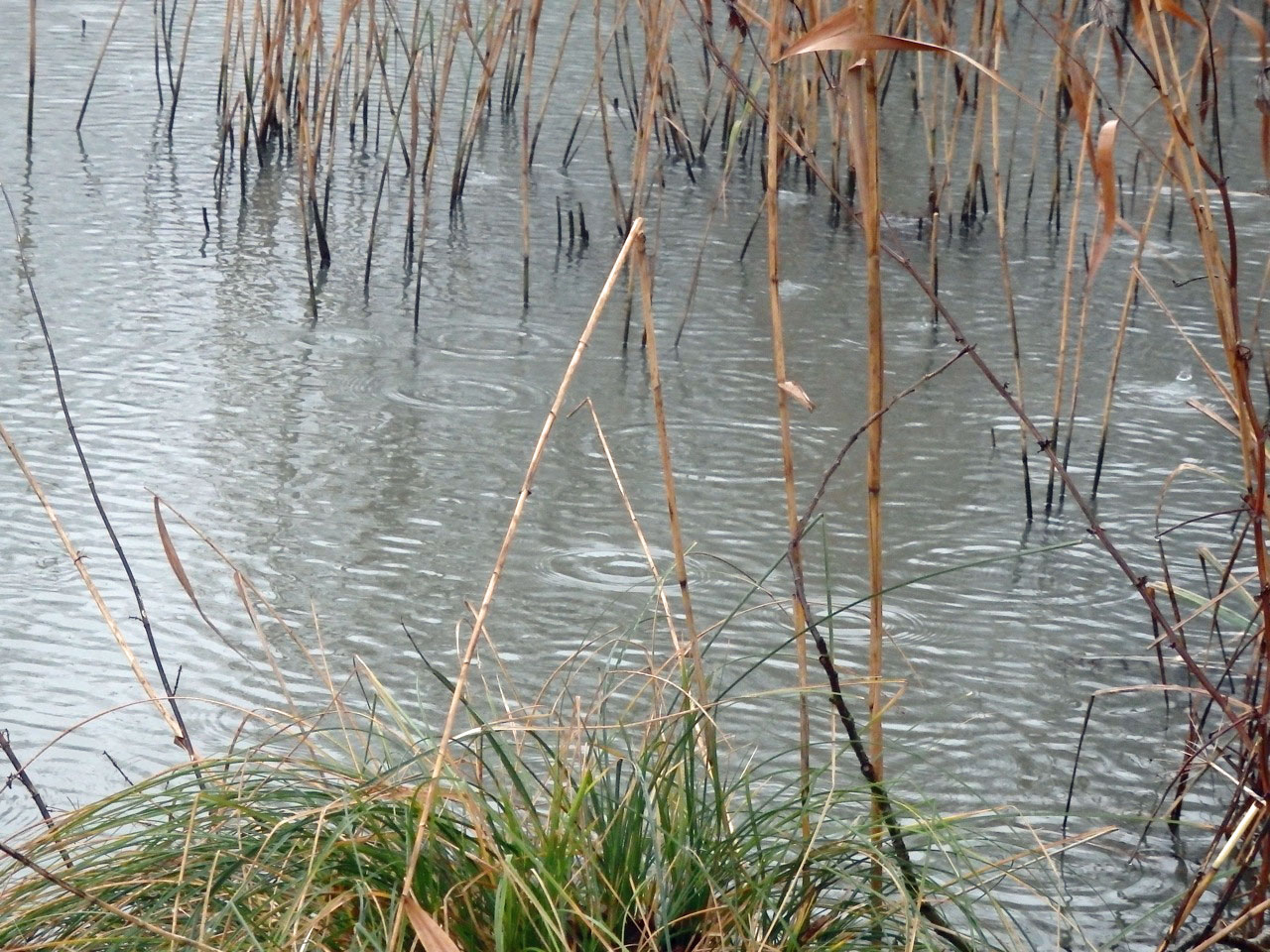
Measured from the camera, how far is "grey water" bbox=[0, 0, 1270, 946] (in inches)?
63.3

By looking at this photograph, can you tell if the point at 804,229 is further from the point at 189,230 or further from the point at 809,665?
the point at 809,665

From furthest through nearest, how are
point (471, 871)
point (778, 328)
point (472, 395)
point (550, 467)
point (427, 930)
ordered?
point (472, 395) < point (550, 467) < point (778, 328) < point (471, 871) < point (427, 930)

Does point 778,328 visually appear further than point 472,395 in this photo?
No

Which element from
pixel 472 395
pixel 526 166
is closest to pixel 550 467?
pixel 472 395

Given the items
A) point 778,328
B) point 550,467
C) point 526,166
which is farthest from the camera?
point 526,166

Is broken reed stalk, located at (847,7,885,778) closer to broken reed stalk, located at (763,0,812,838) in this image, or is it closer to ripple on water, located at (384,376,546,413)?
broken reed stalk, located at (763,0,812,838)

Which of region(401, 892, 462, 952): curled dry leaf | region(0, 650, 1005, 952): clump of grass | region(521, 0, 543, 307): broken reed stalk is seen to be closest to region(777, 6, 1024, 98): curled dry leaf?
region(0, 650, 1005, 952): clump of grass

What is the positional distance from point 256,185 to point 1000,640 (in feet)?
8.34

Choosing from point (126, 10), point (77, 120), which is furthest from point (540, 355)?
point (126, 10)

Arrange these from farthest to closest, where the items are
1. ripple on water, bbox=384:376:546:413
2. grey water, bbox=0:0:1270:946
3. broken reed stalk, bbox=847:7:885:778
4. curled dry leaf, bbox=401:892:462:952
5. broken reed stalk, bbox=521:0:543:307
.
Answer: broken reed stalk, bbox=521:0:543:307
ripple on water, bbox=384:376:546:413
grey water, bbox=0:0:1270:946
broken reed stalk, bbox=847:7:885:778
curled dry leaf, bbox=401:892:462:952

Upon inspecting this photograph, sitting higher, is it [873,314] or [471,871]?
[873,314]

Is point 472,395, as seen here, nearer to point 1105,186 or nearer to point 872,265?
point 872,265

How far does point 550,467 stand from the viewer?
2.26 m

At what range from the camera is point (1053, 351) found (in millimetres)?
2865
